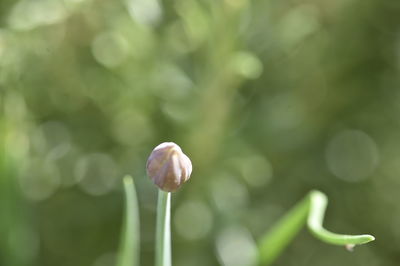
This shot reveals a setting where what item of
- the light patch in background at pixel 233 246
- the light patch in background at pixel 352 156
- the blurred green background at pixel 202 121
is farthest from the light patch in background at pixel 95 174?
the light patch in background at pixel 352 156

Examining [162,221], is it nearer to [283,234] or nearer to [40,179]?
[283,234]

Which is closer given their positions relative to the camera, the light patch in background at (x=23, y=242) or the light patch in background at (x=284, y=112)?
the light patch in background at (x=23, y=242)

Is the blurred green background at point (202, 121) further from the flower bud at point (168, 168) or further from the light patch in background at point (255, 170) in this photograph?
the flower bud at point (168, 168)

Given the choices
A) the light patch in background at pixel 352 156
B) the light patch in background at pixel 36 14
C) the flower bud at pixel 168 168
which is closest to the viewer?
the flower bud at pixel 168 168

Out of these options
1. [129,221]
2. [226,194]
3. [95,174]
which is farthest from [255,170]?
[129,221]

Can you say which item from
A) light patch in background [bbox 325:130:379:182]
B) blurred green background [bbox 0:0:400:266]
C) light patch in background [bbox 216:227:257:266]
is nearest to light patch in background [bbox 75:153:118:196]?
blurred green background [bbox 0:0:400:266]

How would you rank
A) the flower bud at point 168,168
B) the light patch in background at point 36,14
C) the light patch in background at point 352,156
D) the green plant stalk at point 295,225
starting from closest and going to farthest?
1. the flower bud at point 168,168
2. the green plant stalk at point 295,225
3. the light patch in background at point 36,14
4. the light patch in background at point 352,156

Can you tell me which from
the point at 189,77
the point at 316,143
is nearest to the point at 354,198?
the point at 316,143
